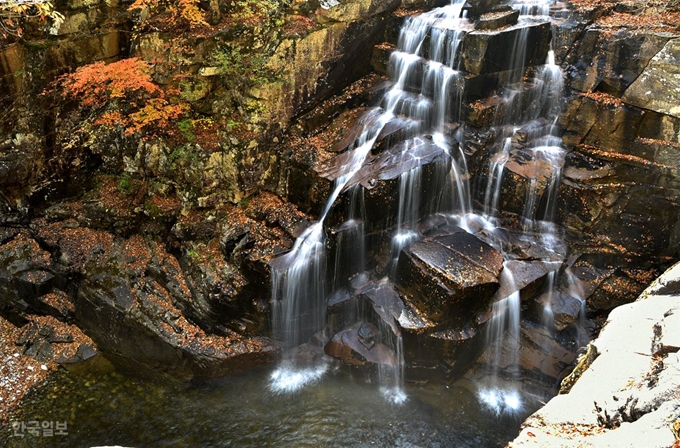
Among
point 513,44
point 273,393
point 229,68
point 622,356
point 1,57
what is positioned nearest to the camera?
point 622,356

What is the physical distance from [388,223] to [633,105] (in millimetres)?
6816

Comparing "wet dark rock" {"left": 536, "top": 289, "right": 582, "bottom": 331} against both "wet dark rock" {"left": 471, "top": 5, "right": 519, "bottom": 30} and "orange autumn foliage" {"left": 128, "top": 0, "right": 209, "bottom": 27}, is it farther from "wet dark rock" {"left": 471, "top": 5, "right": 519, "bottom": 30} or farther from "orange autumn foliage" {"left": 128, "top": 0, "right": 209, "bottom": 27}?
"orange autumn foliage" {"left": 128, "top": 0, "right": 209, "bottom": 27}

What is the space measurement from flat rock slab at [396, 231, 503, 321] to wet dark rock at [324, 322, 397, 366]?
1.23m

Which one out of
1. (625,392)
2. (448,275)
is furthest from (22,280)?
(625,392)

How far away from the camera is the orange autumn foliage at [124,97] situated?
10.9 m

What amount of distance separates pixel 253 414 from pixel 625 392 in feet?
23.1

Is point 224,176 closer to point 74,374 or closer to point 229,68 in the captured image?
point 229,68

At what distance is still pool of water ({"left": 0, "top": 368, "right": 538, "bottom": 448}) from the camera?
8727 mm

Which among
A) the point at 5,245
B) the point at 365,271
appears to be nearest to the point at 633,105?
the point at 365,271

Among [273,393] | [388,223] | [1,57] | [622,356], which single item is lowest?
[273,393]

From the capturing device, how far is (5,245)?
11.3 metres

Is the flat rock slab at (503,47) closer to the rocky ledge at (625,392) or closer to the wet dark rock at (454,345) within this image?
the wet dark rock at (454,345)

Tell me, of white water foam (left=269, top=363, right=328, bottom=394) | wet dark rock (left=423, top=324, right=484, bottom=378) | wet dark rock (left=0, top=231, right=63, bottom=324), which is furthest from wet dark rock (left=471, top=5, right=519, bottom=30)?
wet dark rock (left=0, top=231, right=63, bottom=324)

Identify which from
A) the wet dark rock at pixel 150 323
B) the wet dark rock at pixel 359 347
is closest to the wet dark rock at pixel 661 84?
the wet dark rock at pixel 359 347
